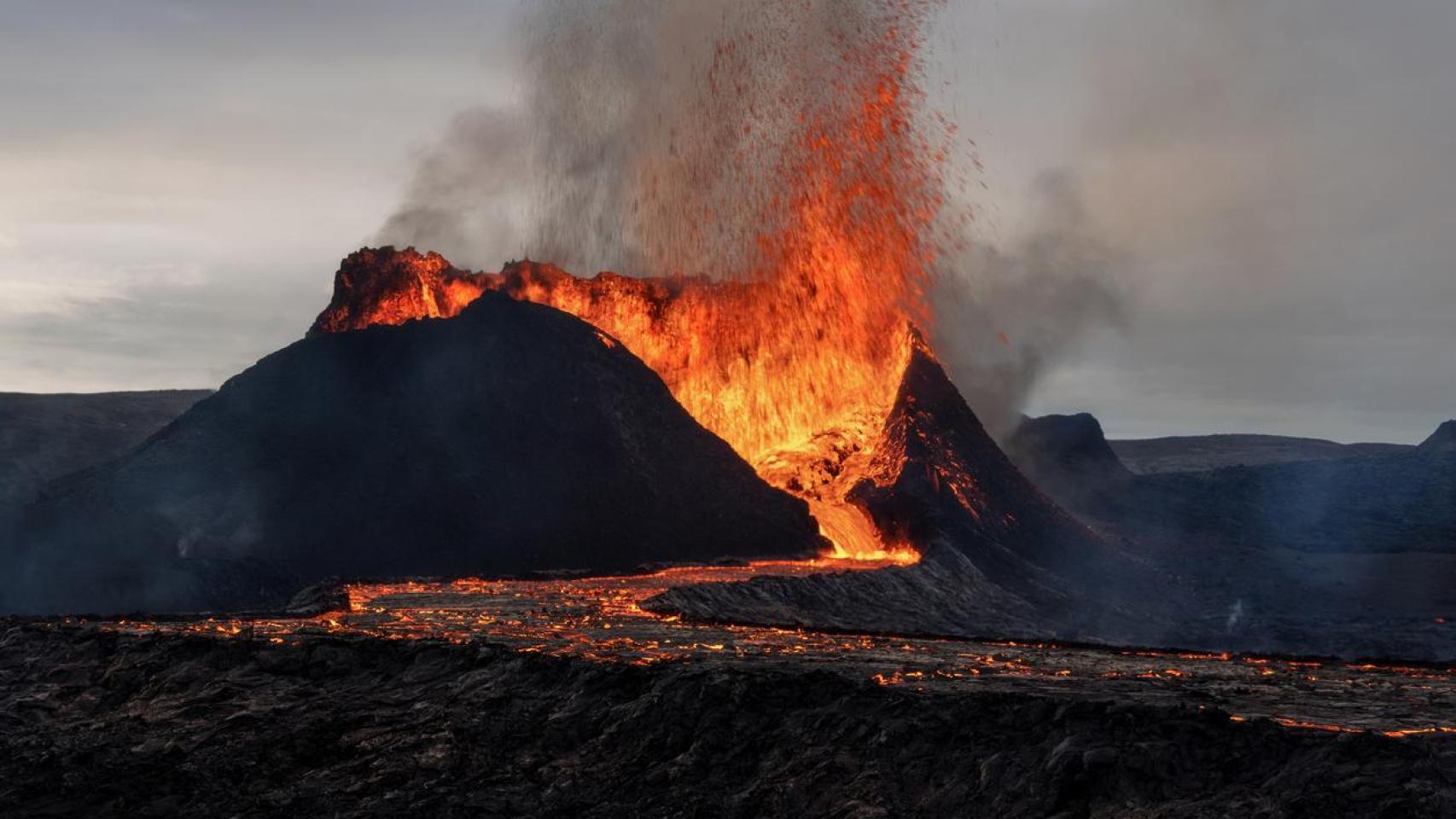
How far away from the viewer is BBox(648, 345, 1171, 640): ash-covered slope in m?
33.5

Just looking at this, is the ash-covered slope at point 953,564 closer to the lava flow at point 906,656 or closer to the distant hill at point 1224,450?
the lava flow at point 906,656

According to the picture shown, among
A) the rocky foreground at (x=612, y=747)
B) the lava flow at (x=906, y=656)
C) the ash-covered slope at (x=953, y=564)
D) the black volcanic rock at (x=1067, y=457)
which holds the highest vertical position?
the black volcanic rock at (x=1067, y=457)

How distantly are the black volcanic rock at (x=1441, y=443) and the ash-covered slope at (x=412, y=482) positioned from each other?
4253 cm

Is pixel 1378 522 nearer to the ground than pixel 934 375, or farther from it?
nearer to the ground

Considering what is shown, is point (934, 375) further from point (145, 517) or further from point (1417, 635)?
point (145, 517)

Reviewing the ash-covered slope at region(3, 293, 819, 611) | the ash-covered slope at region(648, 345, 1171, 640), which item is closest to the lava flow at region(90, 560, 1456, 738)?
the ash-covered slope at region(648, 345, 1171, 640)

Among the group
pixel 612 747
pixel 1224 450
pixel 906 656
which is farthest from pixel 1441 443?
pixel 612 747

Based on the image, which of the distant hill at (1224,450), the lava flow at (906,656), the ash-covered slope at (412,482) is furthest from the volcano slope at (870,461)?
the distant hill at (1224,450)

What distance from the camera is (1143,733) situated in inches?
501

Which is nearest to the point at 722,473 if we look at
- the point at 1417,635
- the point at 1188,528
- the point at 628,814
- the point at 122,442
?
Result: the point at 1417,635

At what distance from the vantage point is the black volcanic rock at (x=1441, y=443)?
71562 mm

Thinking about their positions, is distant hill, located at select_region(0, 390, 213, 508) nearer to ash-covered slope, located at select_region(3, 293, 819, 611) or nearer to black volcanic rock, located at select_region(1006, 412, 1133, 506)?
ash-covered slope, located at select_region(3, 293, 819, 611)

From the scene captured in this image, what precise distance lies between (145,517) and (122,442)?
38574 mm

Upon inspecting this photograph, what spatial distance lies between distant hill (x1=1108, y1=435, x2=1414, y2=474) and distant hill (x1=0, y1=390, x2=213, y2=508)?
73993mm
